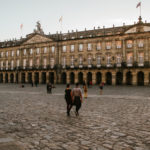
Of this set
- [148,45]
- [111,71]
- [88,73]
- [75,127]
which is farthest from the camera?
[88,73]

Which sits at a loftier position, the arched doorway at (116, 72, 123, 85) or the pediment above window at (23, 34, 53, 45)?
the pediment above window at (23, 34, 53, 45)

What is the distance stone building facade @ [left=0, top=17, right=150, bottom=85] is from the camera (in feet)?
134

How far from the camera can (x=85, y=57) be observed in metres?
46.4

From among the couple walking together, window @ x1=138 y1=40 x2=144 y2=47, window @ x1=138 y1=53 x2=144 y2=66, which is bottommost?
the couple walking together

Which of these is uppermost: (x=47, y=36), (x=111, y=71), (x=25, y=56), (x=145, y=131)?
(x=47, y=36)

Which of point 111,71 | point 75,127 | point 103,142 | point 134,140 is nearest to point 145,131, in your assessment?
point 134,140

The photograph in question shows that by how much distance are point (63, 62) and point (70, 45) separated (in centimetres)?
499

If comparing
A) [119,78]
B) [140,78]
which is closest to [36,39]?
[119,78]

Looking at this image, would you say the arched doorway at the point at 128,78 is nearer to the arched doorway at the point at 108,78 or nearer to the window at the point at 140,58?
the window at the point at 140,58

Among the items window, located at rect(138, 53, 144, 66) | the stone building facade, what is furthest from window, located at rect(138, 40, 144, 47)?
window, located at rect(138, 53, 144, 66)

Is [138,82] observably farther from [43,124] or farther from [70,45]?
[43,124]

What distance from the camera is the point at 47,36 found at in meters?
52.5

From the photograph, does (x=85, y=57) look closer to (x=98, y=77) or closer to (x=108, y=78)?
(x=98, y=77)

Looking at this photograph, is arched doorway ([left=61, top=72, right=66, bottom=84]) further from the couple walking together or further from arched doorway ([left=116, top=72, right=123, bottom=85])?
the couple walking together
